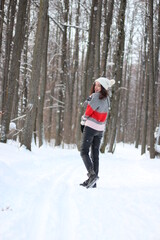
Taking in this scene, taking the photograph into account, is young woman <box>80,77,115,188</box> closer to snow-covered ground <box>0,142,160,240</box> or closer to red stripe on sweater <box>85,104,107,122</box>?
red stripe on sweater <box>85,104,107,122</box>

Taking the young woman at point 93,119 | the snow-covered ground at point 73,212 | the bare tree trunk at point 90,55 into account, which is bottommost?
the snow-covered ground at point 73,212

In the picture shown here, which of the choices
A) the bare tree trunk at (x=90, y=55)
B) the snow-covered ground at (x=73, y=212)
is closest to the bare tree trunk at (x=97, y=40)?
the bare tree trunk at (x=90, y=55)

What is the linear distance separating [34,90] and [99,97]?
473cm

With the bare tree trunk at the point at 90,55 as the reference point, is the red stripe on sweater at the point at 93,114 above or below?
below

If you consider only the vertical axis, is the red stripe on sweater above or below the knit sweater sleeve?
below

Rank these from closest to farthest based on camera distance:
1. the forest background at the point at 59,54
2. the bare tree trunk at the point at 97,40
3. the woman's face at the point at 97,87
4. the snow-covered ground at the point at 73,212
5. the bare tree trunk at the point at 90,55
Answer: the snow-covered ground at the point at 73,212, the woman's face at the point at 97,87, the forest background at the point at 59,54, the bare tree trunk at the point at 97,40, the bare tree trunk at the point at 90,55

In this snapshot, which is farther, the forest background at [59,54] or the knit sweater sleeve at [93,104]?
the forest background at [59,54]

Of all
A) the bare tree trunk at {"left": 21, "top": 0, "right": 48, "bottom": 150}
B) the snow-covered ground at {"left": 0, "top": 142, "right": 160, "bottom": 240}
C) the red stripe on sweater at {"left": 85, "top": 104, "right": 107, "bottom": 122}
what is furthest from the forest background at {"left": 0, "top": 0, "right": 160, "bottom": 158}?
the snow-covered ground at {"left": 0, "top": 142, "right": 160, "bottom": 240}

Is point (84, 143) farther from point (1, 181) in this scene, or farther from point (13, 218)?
point (13, 218)

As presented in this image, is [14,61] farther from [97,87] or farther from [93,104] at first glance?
[93,104]

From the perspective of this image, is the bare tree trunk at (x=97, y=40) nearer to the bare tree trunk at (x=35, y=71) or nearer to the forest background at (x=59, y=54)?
the forest background at (x=59, y=54)

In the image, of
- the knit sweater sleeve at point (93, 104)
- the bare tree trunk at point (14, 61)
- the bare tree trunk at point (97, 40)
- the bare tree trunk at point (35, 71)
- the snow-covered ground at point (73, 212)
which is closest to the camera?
the snow-covered ground at point (73, 212)

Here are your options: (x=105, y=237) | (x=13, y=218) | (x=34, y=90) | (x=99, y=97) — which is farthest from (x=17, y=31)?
(x=105, y=237)

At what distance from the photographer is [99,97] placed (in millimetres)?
4418
